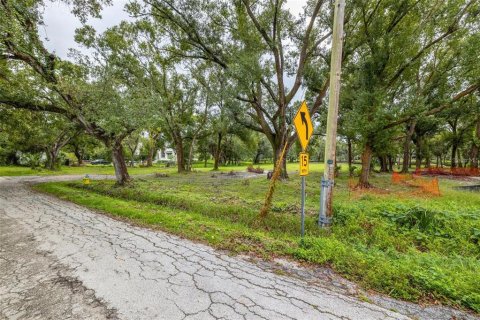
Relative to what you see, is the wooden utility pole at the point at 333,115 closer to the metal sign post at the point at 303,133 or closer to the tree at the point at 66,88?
the metal sign post at the point at 303,133

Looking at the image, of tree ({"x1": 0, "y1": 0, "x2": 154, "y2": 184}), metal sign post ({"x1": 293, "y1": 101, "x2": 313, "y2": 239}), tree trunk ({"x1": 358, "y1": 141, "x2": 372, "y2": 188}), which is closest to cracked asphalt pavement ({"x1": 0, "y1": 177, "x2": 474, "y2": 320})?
metal sign post ({"x1": 293, "y1": 101, "x2": 313, "y2": 239})

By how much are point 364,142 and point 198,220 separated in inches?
348

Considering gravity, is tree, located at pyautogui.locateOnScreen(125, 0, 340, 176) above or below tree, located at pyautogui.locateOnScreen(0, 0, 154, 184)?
above

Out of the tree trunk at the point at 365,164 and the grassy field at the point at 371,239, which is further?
the tree trunk at the point at 365,164

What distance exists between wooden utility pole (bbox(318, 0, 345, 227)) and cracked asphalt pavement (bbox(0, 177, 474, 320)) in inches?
76.9

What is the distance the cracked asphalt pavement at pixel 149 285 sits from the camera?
2.05 metres

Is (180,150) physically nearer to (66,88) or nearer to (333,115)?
(66,88)

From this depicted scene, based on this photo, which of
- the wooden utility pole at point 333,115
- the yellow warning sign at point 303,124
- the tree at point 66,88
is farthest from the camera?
the tree at point 66,88

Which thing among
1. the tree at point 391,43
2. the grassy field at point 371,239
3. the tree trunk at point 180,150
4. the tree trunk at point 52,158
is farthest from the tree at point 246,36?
A: the tree trunk at point 52,158

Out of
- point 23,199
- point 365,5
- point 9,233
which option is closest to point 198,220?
point 9,233

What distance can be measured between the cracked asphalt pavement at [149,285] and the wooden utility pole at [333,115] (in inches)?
76.9

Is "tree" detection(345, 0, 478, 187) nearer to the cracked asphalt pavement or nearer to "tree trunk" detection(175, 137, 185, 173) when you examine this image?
the cracked asphalt pavement

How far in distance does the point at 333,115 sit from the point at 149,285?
425 cm

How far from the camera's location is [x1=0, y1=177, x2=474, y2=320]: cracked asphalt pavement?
2.05 m
